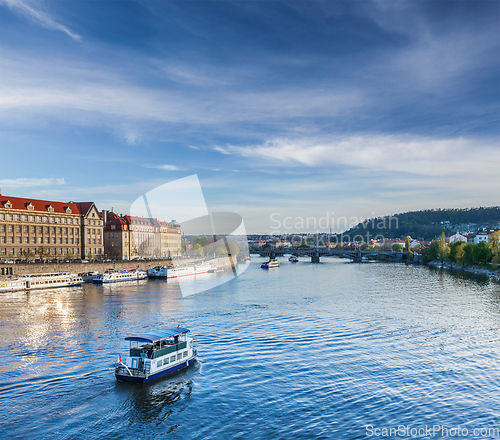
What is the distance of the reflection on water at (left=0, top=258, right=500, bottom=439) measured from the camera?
1802 centimetres

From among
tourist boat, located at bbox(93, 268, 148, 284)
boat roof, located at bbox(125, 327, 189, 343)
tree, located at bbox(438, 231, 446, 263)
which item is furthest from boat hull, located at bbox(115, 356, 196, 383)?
tree, located at bbox(438, 231, 446, 263)

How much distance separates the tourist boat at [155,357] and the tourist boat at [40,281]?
145ft

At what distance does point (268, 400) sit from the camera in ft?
66.2

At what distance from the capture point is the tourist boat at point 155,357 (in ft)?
72.9

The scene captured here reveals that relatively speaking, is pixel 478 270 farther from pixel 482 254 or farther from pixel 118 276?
pixel 118 276

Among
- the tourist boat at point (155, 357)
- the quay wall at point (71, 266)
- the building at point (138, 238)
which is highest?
the building at point (138, 238)

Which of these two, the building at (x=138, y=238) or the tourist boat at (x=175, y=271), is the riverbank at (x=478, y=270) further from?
the building at (x=138, y=238)

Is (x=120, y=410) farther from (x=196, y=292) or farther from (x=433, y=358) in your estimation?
(x=196, y=292)

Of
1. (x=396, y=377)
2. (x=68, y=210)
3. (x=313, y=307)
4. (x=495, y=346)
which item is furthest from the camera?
(x=68, y=210)

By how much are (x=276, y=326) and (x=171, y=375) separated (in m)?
13.6

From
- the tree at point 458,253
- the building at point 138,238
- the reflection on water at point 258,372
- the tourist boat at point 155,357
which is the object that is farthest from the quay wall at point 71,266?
the tree at point 458,253

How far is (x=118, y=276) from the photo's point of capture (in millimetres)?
76625

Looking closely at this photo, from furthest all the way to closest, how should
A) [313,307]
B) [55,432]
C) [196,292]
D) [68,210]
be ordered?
[68,210] → [196,292] → [313,307] → [55,432]

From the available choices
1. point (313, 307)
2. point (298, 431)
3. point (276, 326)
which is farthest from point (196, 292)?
point (298, 431)
